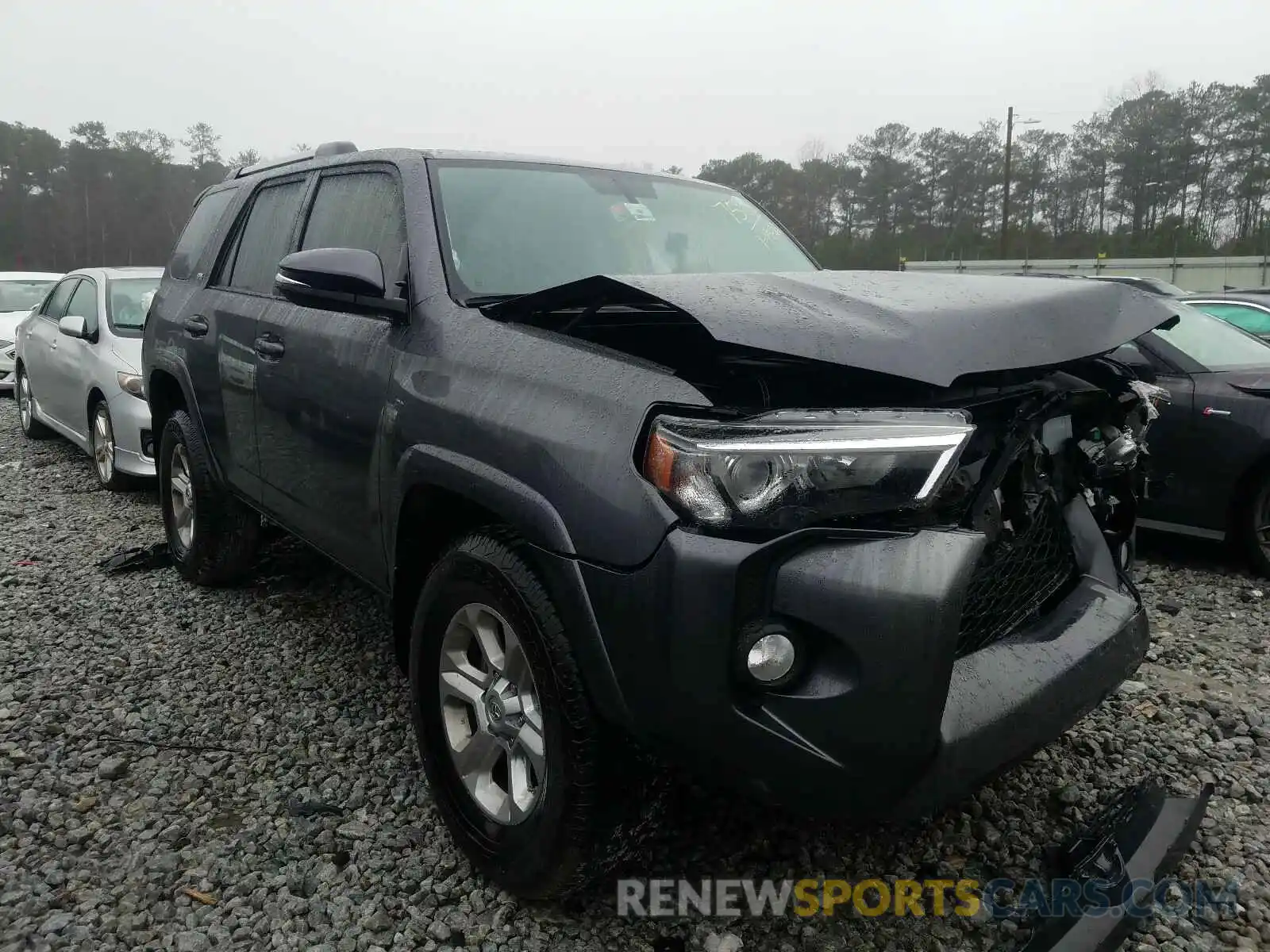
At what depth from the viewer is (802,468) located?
1716 millimetres

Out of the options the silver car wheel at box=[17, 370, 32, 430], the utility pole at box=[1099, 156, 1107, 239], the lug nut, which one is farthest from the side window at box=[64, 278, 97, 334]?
the utility pole at box=[1099, 156, 1107, 239]

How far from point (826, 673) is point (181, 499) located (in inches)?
154

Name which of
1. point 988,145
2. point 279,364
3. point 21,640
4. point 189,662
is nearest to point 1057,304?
point 279,364

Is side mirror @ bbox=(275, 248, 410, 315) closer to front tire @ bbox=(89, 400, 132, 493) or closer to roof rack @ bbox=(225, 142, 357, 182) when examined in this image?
roof rack @ bbox=(225, 142, 357, 182)

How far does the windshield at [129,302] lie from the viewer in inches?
277

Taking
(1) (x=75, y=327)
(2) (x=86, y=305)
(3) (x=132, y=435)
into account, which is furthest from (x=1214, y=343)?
(2) (x=86, y=305)

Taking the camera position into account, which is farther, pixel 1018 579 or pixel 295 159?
pixel 295 159

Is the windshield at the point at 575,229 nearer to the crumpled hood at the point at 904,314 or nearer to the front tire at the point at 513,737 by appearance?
the crumpled hood at the point at 904,314

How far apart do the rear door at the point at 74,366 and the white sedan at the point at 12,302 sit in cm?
564

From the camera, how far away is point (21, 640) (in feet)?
13.0

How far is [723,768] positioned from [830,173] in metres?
42.6

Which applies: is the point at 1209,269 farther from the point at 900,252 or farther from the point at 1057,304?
the point at 1057,304

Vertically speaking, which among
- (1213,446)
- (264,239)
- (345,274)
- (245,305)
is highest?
(264,239)

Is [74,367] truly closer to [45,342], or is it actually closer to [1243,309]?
[45,342]
